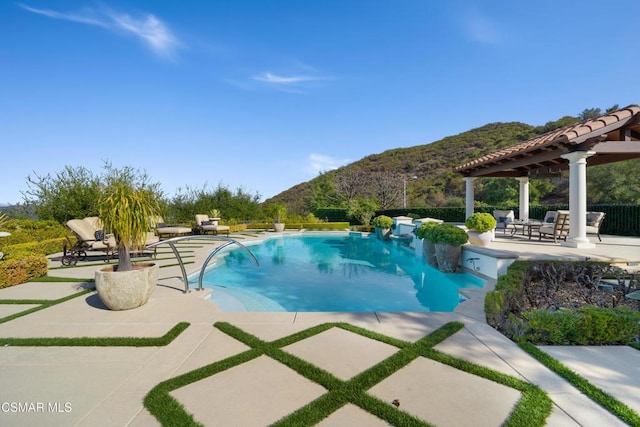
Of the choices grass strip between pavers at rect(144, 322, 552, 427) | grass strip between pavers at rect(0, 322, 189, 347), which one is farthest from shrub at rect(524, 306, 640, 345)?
grass strip between pavers at rect(0, 322, 189, 347)

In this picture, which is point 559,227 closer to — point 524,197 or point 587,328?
point 524,197

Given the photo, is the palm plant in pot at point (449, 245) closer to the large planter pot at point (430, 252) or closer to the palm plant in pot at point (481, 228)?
the palm plant in pot at point (481, 228)

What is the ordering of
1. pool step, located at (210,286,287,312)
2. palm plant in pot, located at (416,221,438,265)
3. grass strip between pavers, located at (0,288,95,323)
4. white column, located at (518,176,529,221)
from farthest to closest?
white column, located at (518,176,529,221) → palm plant in pot, located at (416,221,438,265) → pool step, located at (210,286,287,312) → grass strip between pavers, located at (0,288,95,323)

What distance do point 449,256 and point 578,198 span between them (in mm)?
3385

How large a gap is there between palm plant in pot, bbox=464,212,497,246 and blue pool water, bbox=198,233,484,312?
3.20ft

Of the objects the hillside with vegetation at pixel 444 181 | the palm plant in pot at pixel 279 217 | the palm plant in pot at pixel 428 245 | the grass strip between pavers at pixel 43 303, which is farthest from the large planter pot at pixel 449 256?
the hillside with vegetation at pixel 444 181

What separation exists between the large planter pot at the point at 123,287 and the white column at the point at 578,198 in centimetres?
924

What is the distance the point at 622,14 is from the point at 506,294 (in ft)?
40.1

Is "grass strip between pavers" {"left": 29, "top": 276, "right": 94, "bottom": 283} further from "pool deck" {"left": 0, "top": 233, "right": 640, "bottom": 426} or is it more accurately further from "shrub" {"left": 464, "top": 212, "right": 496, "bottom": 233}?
"shrub" {"left": 464, "top": 212, "right": 496, "bottom": 233}

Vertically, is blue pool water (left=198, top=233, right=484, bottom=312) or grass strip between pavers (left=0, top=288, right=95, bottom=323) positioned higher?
grass strip between pavers (left=0, top=288, right=95, bottom=323)

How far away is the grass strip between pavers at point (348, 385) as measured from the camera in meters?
1.73

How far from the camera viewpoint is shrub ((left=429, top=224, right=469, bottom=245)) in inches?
271

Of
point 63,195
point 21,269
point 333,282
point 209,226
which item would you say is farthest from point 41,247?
point 333,282

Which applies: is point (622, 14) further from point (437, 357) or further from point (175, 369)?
point (175, 369)
